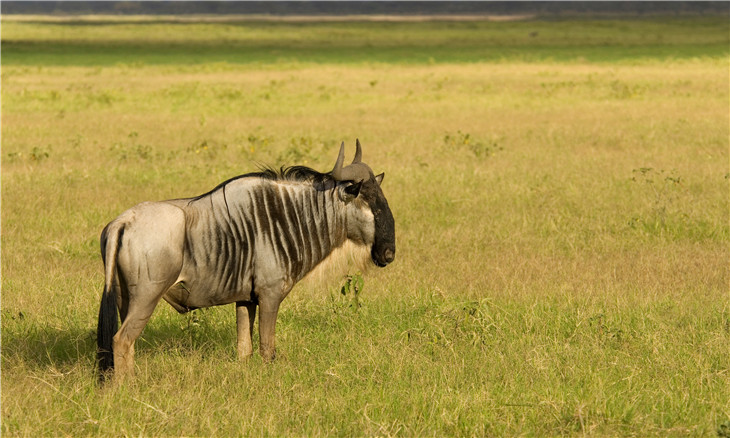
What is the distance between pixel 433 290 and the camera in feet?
26.0

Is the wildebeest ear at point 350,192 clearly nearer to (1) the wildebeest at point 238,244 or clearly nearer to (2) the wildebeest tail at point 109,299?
(1) the wildebeest at point 238,244

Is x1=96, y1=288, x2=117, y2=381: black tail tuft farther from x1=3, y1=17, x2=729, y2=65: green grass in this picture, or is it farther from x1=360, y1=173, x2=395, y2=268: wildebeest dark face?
x1=3, y1=17, x2=729, y2=65: green grass

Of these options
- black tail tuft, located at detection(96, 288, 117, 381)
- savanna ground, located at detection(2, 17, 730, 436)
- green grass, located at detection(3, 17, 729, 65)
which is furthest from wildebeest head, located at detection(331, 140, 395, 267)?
green grass, located at detection(3, 17, 729, 65)

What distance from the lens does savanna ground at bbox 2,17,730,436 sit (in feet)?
17.0

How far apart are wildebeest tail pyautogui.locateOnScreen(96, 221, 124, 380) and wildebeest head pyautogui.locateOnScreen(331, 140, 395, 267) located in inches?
56.6

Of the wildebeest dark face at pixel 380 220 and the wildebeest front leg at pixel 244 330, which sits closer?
the wildebeest dark face at pixel 380 220

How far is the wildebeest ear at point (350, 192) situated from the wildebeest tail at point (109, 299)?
1412 mm

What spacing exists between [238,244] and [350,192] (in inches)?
30.9

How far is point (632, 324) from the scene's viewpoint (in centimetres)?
695

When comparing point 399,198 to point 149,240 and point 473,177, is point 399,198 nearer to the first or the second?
point 473,177

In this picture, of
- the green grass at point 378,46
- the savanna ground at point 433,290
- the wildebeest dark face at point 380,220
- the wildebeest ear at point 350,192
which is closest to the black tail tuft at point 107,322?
the savanna ground at point 433,290

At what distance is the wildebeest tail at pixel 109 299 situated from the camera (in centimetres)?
512

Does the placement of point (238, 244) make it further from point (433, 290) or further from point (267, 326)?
point (433, 290)

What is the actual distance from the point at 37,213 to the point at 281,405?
7.31 meters
